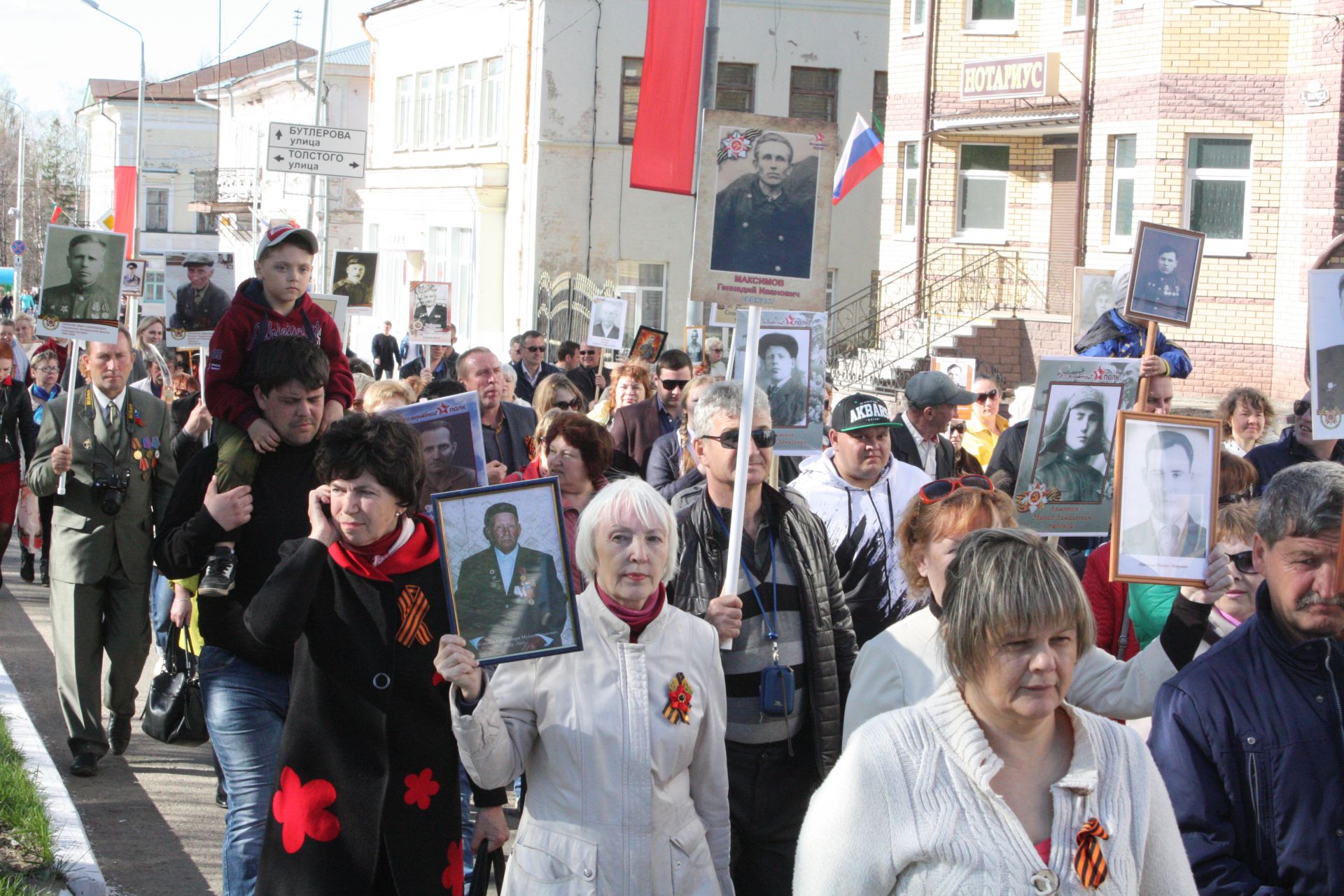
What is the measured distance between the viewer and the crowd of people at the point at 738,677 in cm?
269

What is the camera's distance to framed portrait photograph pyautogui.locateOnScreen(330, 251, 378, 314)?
1425cm

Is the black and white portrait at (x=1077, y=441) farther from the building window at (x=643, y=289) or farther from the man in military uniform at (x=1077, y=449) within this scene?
the building window at (x=643, y=289)

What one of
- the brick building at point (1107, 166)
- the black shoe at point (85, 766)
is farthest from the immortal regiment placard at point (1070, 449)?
the brick building at point (1107, 166)

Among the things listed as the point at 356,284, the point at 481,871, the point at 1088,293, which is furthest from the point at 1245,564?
the point at 356,284

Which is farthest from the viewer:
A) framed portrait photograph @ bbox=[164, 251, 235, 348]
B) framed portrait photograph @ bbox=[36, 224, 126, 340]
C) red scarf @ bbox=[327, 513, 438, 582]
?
framed portrait photograph @ bbox=[164, 251, 235, 348]

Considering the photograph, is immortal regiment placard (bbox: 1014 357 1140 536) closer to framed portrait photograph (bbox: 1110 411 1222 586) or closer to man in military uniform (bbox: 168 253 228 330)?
framed portrait photograph (bbox: 1110 411 1222 586)

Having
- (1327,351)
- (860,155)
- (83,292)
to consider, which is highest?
(860,155)

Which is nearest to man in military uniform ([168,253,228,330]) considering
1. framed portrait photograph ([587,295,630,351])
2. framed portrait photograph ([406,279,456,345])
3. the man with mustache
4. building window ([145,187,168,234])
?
framed portrait photograph ([406,279,456,345])

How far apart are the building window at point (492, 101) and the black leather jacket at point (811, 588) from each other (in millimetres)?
33723

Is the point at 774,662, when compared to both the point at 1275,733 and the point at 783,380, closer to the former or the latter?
the point at 1275,733

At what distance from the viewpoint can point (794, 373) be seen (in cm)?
854

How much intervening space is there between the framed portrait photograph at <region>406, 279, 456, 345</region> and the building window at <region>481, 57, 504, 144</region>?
21.2m

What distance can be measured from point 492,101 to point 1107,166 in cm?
1767

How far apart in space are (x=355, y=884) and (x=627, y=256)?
1265 inches
